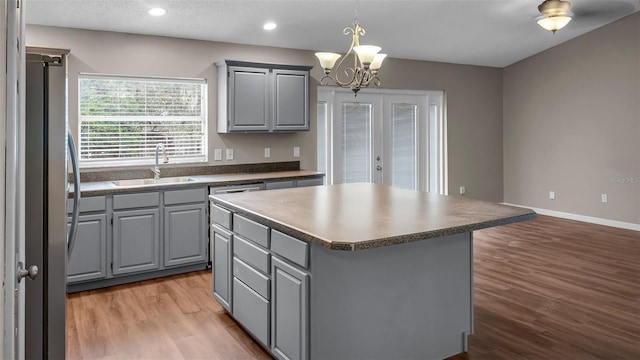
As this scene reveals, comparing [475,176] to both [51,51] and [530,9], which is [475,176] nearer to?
[530,9]

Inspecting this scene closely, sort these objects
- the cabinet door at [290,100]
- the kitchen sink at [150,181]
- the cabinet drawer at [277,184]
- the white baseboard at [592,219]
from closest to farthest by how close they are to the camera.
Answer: the kitchen sink at [150,181]
the cabinet drawer at [277,184]
the cabinet door at [290,100]
the white baseboard at [592,219]

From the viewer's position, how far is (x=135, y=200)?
13.5 feet

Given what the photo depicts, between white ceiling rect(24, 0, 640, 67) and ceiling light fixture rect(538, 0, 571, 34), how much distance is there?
16 cm

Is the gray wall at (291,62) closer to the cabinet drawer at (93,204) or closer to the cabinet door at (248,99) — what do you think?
the cabinet door at (248,99)

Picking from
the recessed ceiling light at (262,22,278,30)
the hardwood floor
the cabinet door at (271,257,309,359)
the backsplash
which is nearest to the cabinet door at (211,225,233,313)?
the hardwood floor

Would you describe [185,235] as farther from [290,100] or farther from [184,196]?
[290,100]

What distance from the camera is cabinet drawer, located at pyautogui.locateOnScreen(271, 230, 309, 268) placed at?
2.27 meters

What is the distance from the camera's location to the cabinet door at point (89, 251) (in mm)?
3879

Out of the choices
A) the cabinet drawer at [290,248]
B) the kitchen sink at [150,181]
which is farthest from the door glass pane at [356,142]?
the cabinet drawer at [290,248]

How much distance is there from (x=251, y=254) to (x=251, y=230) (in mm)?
141

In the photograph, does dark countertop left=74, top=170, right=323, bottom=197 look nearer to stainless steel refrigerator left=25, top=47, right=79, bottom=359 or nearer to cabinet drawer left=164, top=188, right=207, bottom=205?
cabinet drawer left=164, top=188, right=207, bottom=205

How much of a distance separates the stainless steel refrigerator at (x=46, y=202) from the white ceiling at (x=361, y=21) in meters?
2.40

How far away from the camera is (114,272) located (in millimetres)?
4062

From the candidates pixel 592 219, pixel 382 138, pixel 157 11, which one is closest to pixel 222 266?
pixel 157 11
